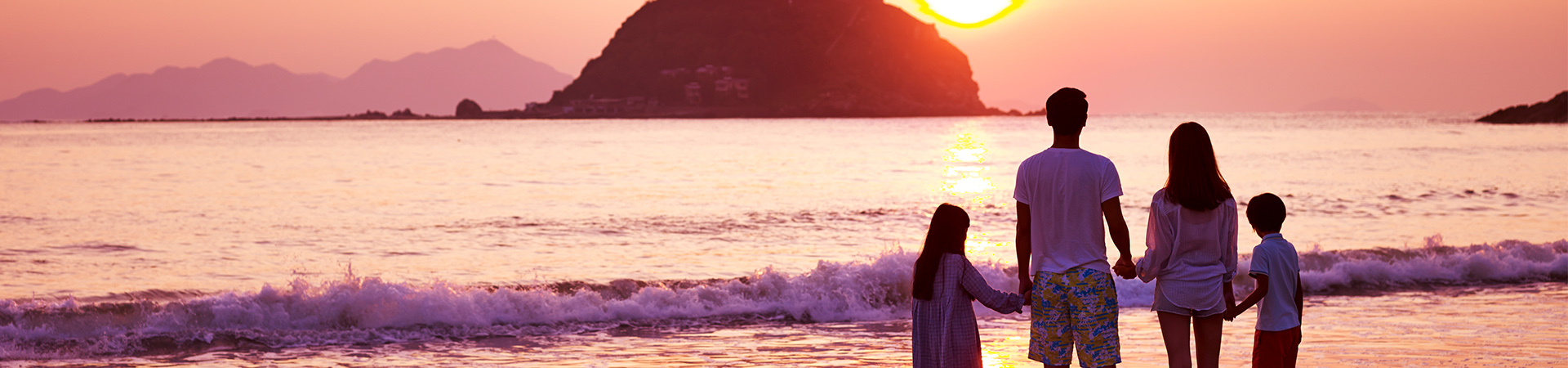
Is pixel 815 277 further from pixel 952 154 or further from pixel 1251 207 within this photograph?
pixel 952 154

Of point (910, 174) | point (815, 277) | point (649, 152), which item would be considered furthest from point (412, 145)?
point (815, 277)

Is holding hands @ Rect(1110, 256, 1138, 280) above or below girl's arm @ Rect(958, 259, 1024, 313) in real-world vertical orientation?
above

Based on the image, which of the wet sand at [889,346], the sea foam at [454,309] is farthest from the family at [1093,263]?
the sea foam at [454,309]

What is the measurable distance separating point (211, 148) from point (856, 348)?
196 ft

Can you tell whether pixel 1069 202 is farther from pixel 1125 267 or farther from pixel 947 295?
pixel 947 295

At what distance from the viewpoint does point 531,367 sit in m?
8.52

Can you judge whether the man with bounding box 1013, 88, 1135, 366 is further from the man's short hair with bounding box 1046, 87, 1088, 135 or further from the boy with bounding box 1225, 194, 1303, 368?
the boy with bounding box 1225, 194, 1303, 368

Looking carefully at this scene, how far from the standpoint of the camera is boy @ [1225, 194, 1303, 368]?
16.1 ft

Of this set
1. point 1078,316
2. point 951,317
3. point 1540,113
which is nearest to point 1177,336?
point 1078,316

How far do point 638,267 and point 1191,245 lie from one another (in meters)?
11.0

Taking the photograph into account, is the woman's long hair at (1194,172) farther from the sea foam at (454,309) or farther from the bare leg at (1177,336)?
the sea foam at (454,309)

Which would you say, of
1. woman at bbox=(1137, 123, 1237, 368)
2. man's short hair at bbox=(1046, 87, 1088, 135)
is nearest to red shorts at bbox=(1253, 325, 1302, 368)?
woman at bbox=(1137, 123, 1237, 368)

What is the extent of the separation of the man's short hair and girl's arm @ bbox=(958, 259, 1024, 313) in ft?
2.28

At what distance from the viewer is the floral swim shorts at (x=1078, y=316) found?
456 cm
